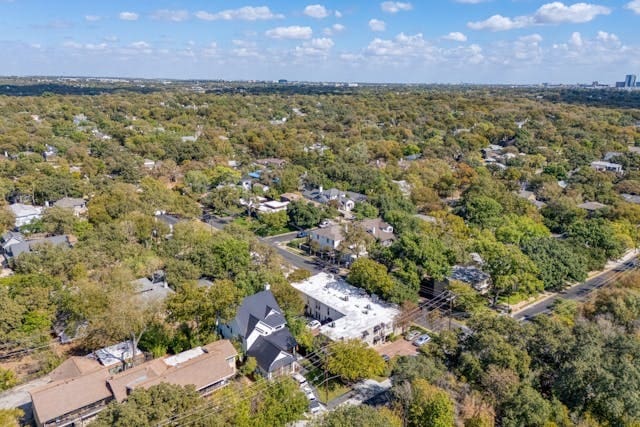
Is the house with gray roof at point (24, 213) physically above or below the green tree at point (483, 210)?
below

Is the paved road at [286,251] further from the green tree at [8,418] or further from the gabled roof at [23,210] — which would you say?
the green tree at [8,418]

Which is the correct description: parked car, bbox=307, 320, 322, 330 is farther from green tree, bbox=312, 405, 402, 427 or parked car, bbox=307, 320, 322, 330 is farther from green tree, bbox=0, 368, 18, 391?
green tree, bbox=0, 368, 18, 391

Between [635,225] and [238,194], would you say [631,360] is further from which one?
[238,194]

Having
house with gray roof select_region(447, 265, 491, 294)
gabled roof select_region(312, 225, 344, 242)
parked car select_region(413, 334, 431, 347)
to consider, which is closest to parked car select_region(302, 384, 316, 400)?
parked car select_region(413, 334, 431, 347)

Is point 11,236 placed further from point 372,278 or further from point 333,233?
point 372,278

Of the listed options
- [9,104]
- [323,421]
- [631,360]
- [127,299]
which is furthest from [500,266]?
[9,104]

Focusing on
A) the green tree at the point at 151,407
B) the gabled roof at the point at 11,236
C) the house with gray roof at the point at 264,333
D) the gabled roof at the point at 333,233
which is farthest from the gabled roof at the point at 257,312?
the gabled roof at the point at 11,236
